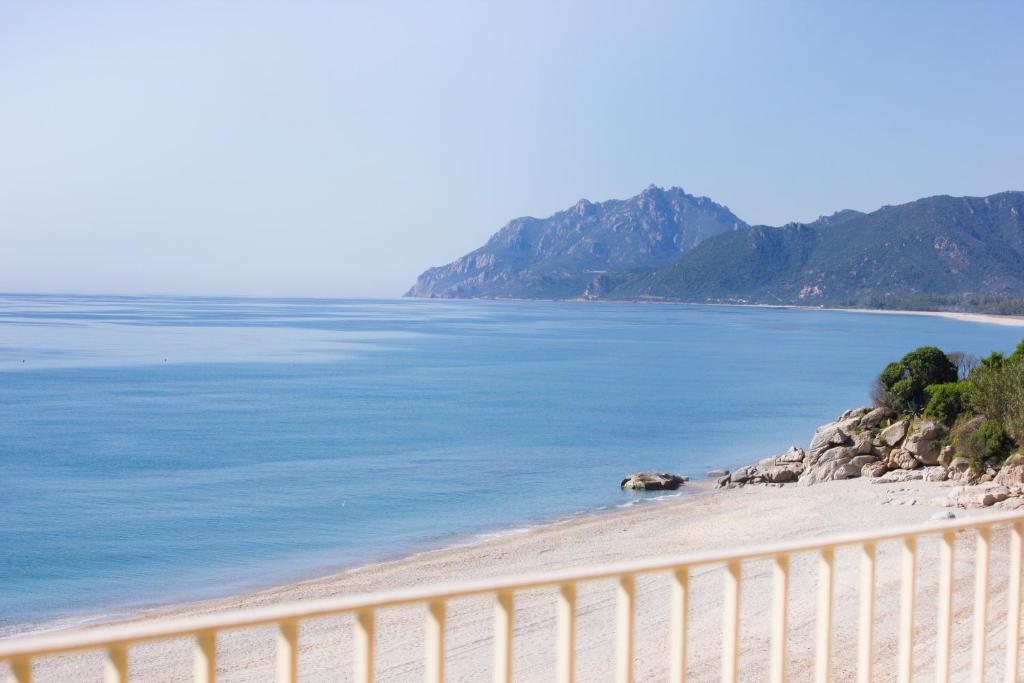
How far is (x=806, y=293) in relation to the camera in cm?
18112

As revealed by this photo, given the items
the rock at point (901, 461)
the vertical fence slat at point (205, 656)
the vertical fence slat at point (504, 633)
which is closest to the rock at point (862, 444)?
the rock at point (901, 461)

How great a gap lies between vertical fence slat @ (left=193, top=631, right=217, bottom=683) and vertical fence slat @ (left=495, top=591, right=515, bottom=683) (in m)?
0.68

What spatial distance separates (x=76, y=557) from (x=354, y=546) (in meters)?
5.00

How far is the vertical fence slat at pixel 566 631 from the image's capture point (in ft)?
7.99

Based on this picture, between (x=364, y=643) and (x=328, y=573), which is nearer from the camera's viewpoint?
(x=364, y=643)

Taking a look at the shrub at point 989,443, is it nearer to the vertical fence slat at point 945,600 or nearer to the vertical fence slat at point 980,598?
the vertical fence slat at point 980,598

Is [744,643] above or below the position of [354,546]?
above

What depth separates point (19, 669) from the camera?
1.83 m

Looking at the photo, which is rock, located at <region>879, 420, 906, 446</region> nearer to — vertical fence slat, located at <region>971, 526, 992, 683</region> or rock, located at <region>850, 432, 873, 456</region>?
rock, located at <region>850, 432, 873, 456</region>

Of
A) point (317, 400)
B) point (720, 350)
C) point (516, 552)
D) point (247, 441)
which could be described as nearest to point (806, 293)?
point (720, 350)

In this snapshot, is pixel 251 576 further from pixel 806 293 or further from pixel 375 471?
pixel 806 293

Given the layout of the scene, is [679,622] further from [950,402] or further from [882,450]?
[882,450]

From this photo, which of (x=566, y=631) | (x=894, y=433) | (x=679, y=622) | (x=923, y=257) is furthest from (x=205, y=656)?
(x=923, y=257)

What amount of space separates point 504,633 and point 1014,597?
92.7 inches
